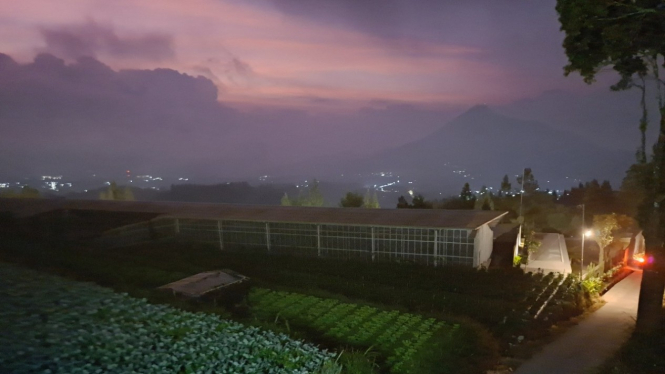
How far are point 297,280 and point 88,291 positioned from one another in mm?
10047

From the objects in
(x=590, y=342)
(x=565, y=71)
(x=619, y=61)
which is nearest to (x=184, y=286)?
(x=590, y=342)

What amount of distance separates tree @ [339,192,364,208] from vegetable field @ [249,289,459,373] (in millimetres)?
34528

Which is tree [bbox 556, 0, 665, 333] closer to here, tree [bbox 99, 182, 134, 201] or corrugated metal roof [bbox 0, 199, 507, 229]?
corrugated metal roof [bbox 0, 199, 507, 229]

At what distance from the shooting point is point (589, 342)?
47.0 feet

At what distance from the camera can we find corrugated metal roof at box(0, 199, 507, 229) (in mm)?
25047

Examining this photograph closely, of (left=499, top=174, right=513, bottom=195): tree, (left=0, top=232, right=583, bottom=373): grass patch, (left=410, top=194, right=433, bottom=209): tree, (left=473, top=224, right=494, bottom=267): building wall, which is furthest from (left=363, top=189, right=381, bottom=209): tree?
(left=0, top=232, right=583, bottom=373): grass patch

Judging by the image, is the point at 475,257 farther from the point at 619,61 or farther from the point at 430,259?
the point at 619,61

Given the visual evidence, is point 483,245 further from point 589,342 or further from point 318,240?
point 589,342

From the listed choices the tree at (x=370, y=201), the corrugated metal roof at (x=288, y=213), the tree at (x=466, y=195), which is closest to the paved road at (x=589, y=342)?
the corrugated metal roof at (x=288, y=213)

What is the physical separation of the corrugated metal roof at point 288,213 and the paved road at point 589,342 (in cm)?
727

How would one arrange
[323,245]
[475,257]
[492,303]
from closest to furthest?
[492,303] → [475,257] → [323,245]

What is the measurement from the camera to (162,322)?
8.98 meters

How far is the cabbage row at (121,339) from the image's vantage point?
6527 millimetres

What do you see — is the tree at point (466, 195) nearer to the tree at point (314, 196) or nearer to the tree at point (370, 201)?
the tree at point (370, 201)
